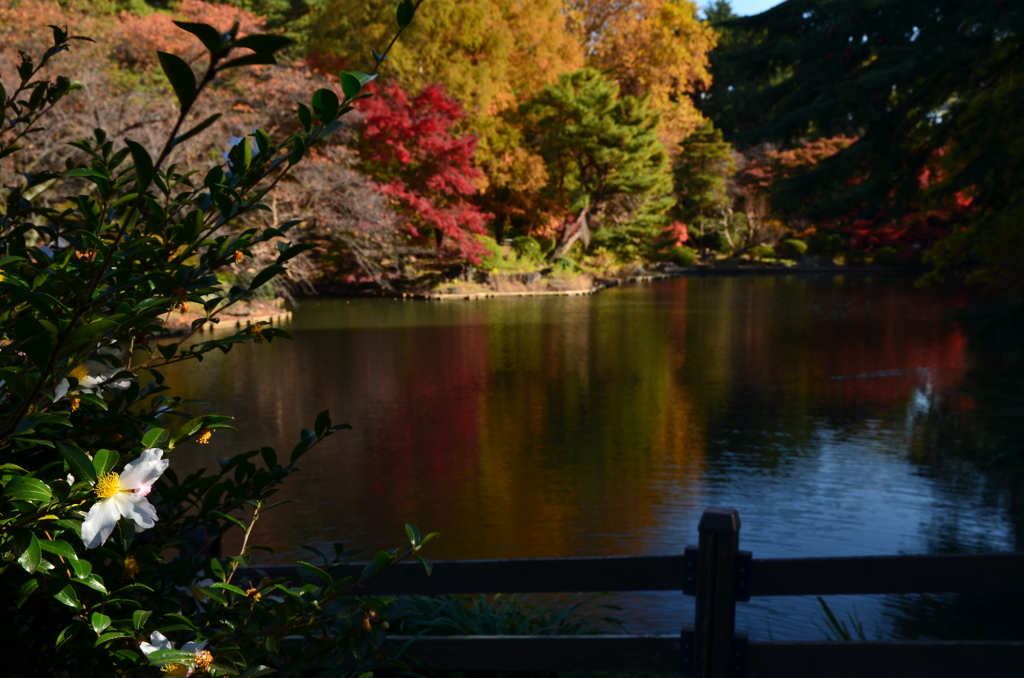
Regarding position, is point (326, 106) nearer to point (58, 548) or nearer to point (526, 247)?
point (58, 548)

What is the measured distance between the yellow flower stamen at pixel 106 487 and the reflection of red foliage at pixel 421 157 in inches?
838

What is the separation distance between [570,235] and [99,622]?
1180 inches

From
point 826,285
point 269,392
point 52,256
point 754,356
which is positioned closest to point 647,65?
point 826,285

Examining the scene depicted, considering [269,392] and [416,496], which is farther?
[269,392]

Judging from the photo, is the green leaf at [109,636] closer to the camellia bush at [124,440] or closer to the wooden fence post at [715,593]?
the camellia bush at [124,440]

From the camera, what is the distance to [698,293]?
997 inches

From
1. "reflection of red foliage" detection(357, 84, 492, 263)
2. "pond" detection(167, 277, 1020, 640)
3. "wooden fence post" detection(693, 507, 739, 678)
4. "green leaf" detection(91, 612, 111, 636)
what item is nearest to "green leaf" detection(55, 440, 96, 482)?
"green leaf" detection(91, 612, 111, 636)

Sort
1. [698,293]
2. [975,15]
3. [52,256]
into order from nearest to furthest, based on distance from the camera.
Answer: [52,256]
[975,15]
[698,293]

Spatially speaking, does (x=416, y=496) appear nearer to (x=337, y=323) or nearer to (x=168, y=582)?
(x=168, y=582)

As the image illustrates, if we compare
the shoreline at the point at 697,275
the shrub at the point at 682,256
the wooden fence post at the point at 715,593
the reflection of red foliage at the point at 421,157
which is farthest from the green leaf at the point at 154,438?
the shrub at the point at 682,256

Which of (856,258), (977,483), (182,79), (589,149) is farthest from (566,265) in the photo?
(182,79)

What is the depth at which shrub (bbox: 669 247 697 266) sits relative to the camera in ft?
125

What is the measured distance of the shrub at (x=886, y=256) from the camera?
118 ft

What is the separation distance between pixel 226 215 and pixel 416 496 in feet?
17.5
